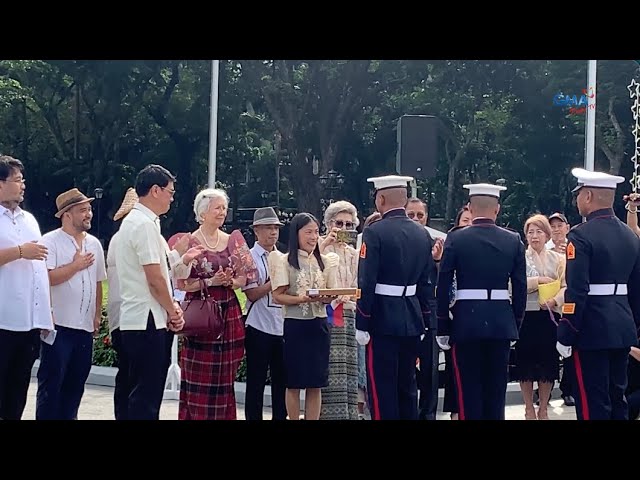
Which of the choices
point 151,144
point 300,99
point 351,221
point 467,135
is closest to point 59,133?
point 151,144

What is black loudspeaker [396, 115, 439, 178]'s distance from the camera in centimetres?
908

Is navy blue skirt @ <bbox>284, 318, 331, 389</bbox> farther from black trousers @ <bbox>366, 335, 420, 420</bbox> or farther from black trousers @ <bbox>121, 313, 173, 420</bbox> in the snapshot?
black trousers @ <bbox>121, 313, 173, 420</bbox>

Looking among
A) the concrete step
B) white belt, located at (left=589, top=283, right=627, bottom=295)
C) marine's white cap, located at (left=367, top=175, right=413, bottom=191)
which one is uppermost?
marine's white cap, located at (left=367, top=175, right=413, bottom=191)

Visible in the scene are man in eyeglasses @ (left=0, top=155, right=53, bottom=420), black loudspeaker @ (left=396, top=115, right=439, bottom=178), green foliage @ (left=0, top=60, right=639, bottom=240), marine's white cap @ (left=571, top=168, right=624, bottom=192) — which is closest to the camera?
man in eyeglasses @ (left=0, top=155, right=53, bottom=420)

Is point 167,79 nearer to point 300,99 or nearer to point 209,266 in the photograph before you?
point 300,99

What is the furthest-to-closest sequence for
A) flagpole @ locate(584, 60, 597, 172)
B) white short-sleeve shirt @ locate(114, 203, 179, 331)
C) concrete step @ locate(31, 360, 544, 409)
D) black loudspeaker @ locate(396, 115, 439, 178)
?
flagpole @ locate(584, 60, 597, 172)
black loudspeaker @ locate(396, 115, 439, 178)
concrete step @ locate(31, 360, 544, 409)
white short-sleeve shirt @ locate(114, 203, 179, 331)

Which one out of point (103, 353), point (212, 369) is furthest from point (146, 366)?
point (103, 353)

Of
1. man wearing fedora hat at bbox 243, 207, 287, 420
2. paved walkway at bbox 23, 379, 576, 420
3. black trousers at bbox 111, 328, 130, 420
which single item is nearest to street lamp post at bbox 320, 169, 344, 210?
paved walkway at bbox 23, 379, 576, 420

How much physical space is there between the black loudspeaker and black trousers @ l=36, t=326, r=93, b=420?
12.9 ft

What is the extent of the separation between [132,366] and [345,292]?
5.65 feet

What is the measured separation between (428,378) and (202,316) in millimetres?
2385

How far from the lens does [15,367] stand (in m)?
5.89

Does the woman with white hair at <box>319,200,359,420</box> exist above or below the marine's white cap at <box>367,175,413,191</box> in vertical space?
below

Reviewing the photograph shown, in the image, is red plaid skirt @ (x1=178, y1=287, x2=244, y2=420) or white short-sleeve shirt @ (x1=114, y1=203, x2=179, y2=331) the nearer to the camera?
white short-sleeve shirt @ (x1=114, y1=203, x2=179, y2=331)
